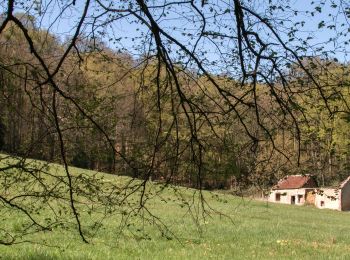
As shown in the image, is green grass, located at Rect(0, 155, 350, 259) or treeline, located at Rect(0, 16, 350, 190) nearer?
treeline, located at Rect(0, 16, 350, 190)

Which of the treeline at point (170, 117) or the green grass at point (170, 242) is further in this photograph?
the green grass at point (170, 242)

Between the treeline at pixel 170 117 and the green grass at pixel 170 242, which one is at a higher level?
the treeline at pixel 170 117

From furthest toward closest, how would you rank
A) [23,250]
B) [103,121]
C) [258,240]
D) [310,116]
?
[258,240]
[23,250]
[103,121]
[310,116]

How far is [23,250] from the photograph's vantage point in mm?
8758

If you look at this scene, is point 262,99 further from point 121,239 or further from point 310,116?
point 121,239

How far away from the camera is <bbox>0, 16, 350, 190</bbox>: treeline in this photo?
5.80 metres

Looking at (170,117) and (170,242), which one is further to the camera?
(170,242)

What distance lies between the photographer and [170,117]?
5.96 meters

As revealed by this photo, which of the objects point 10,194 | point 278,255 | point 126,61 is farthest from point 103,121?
Result: point 278,255

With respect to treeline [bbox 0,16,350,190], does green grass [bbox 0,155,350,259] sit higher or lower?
lower

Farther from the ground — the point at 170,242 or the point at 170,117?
the point at 170,117

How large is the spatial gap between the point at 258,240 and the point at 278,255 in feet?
9.19

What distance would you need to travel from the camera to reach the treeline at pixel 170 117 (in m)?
5.80

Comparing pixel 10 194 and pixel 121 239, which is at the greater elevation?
pixel 10 194
